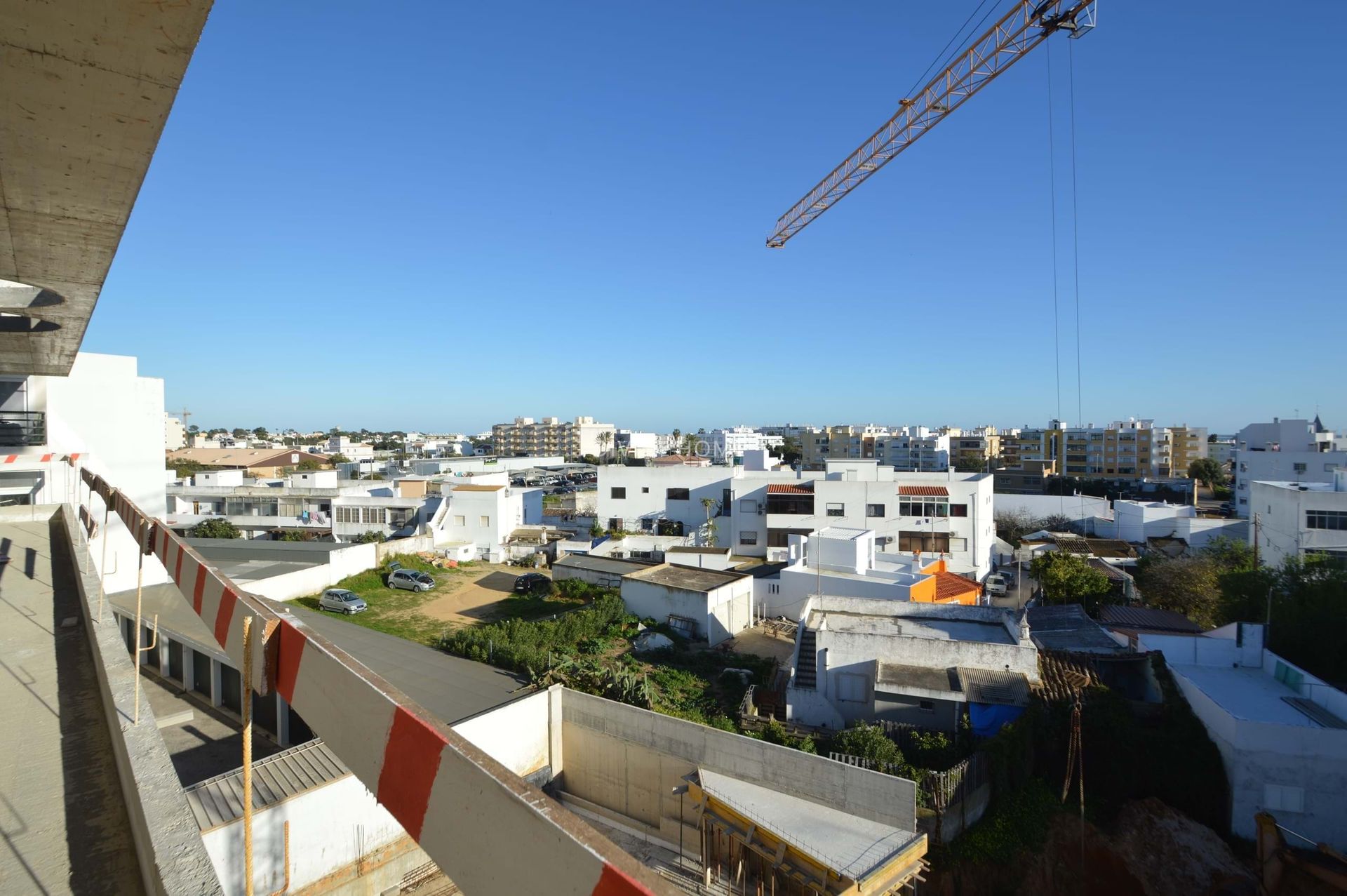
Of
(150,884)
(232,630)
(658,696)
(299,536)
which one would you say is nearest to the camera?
(150,884)

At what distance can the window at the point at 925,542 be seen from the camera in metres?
24.4

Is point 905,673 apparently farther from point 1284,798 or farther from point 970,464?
point 970,464

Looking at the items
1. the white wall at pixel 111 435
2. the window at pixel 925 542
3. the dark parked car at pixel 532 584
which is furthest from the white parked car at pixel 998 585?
the white wall at pixel 111 435

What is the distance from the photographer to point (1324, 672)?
1326cm

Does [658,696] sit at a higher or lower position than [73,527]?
lower

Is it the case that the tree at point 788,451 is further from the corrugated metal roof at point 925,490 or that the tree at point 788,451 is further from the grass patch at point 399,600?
the grass patch at point 399,600

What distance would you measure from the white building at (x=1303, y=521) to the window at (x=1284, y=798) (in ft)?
45.1

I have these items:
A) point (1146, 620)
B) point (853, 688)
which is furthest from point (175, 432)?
point (1146, 620)

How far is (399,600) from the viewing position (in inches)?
766

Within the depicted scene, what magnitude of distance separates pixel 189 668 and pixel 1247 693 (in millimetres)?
17873

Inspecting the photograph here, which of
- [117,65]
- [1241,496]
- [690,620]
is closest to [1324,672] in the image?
[690,620]

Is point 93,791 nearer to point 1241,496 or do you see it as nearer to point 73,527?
point 73,527

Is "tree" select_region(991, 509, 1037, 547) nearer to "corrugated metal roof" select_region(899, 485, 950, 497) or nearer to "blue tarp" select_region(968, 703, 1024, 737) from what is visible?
"corrugated metal roof" select_region(899, 485, 950, 497)

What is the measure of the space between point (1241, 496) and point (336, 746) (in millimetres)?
50379
